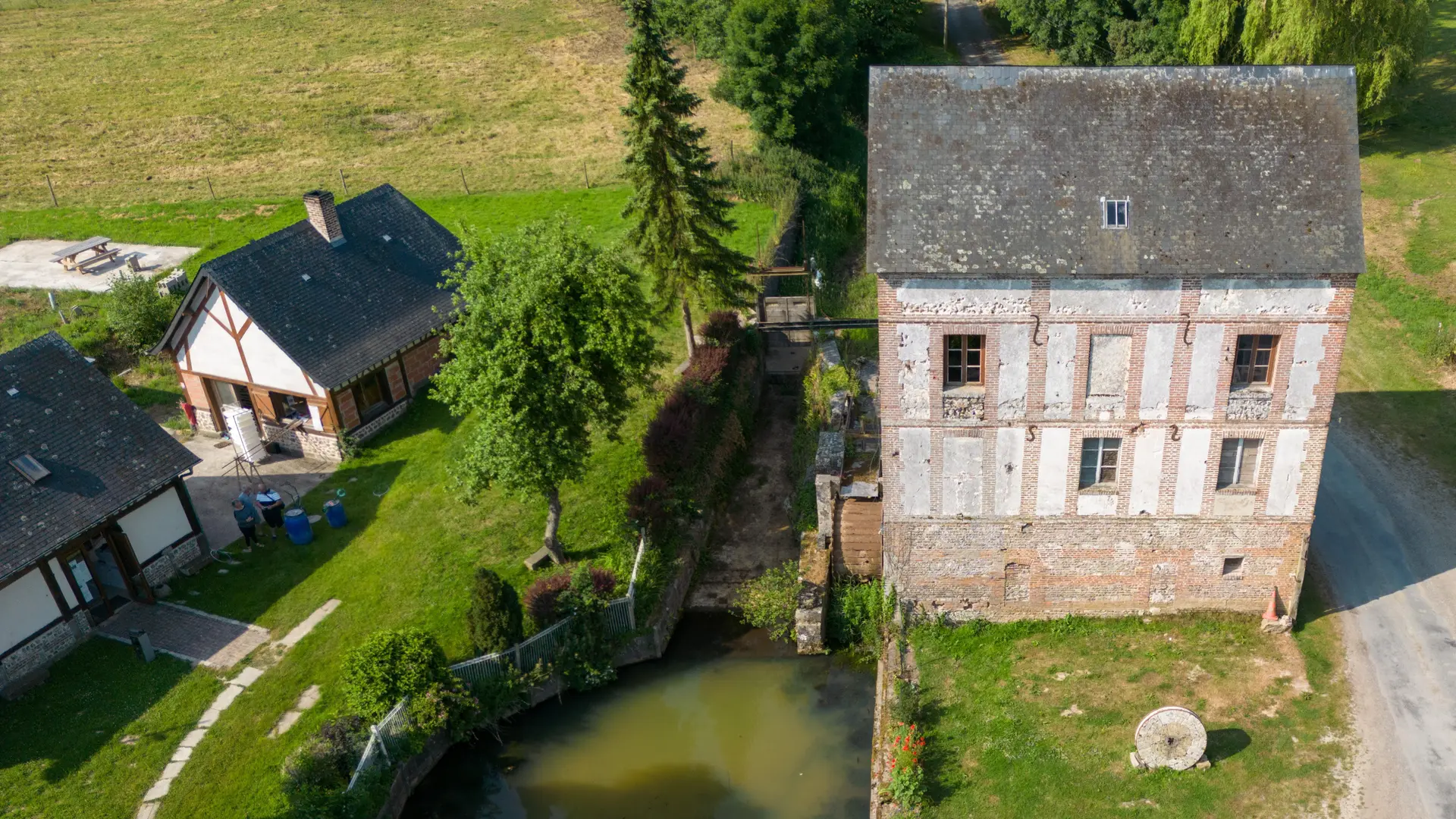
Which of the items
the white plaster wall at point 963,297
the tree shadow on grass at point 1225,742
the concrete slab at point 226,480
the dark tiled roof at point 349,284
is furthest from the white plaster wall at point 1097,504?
the concrete slab at point 226,480

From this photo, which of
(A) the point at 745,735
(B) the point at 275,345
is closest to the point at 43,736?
(B) the point at 275,345

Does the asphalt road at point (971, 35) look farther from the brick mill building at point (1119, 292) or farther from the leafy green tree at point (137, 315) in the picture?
the leafy green tree at point (137, 315)

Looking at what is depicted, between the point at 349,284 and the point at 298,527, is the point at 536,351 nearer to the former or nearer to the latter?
the point at 298,527

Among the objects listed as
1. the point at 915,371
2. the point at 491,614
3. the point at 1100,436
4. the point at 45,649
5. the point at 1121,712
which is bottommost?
the point at 1121,712

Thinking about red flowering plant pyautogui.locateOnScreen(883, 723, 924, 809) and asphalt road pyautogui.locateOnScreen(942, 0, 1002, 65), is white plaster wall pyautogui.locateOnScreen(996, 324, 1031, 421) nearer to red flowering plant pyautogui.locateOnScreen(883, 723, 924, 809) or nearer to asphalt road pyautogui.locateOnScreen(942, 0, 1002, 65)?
red flowering plant pyautogui.locateOnScreen(883, 723, 924, 809)

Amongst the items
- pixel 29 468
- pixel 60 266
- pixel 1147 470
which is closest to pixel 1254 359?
pixel 1147 470

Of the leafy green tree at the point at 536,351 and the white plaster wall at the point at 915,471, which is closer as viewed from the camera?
the white plaster wall at the point at 915,471

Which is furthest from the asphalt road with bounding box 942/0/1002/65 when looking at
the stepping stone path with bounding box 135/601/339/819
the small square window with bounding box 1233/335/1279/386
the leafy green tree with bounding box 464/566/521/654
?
the stepping stone path with bounding box 135/601/339/819
